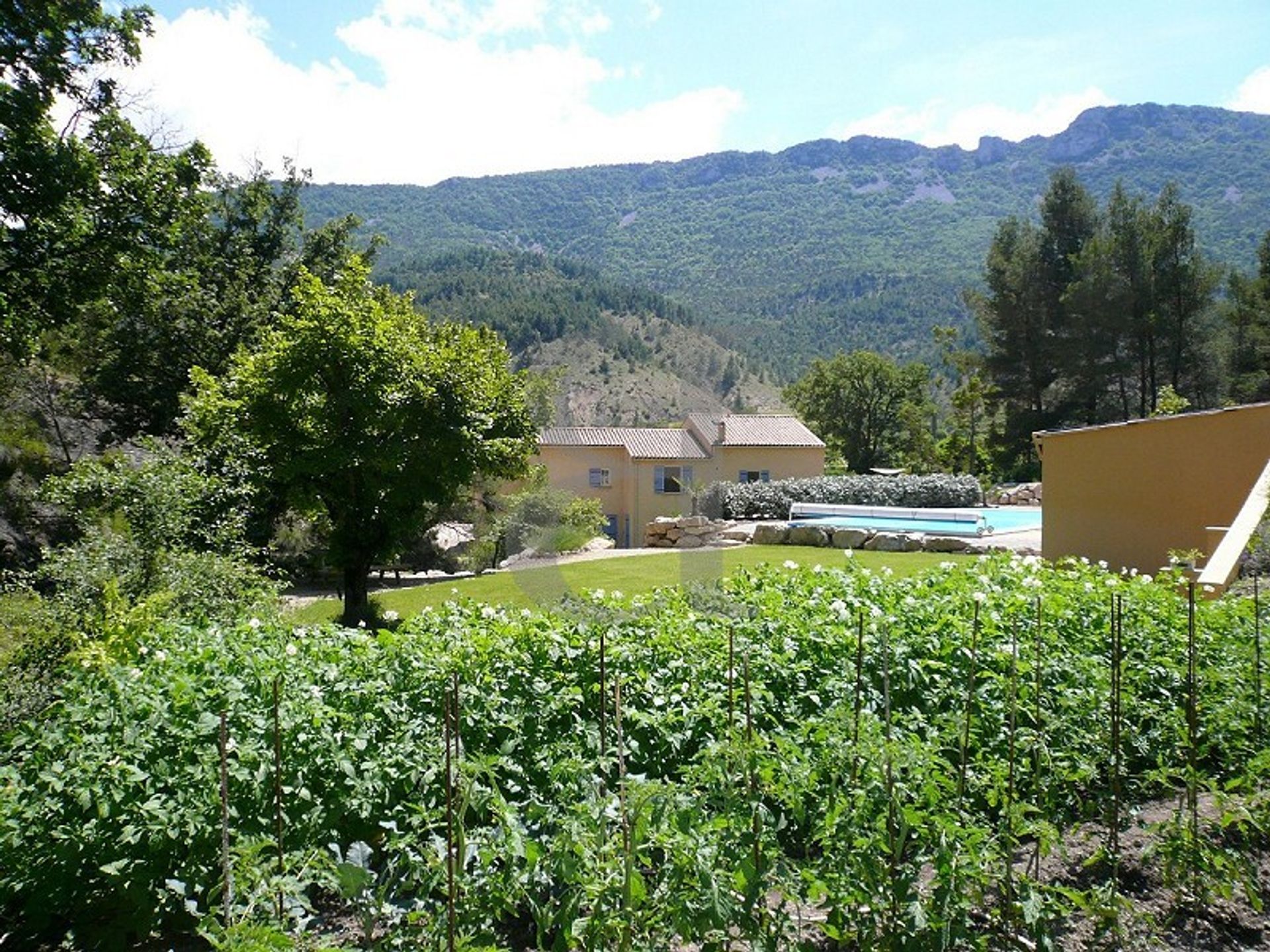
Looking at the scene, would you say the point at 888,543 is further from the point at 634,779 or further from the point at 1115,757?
the point at 634,779

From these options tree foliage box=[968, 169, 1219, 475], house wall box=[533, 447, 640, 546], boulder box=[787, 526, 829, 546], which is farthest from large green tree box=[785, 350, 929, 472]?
boulder box=[787, 526, 829, 546]

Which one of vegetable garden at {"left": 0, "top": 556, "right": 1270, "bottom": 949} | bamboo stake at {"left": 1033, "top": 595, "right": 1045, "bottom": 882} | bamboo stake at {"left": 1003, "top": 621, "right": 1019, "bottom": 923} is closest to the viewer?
vegetable garden at {"left": 0, "top": 556, "right": 1270, "bottom": 949}

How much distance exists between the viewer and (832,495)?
28.5 meters

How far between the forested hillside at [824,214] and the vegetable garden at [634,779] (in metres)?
83.6

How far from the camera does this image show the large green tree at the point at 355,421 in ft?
36.4

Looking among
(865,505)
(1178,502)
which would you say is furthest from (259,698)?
(865,505)

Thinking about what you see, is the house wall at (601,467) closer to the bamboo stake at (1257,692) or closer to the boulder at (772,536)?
the boulder at (772,536)

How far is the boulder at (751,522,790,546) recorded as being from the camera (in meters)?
20.9

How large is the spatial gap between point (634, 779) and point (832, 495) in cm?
2695

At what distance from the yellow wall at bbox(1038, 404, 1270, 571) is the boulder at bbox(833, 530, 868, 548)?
521 cm

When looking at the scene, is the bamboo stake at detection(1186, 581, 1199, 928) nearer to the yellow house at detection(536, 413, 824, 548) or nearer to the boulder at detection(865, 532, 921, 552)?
the boulder at detection(865, 532, 921, 552)

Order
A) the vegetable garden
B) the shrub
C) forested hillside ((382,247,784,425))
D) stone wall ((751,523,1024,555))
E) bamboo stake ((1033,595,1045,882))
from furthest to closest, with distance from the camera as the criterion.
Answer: forested hillside ((382,247,784,425)), the shrub, stone wall ((751,523,1024,555)), bamboo stake ((1033,595,1045,882)), the vegetable garden

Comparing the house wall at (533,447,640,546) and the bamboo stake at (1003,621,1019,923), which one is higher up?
the house wall at (533,447,640,546)

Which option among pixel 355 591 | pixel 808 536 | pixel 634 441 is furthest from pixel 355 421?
pixel 634 441
